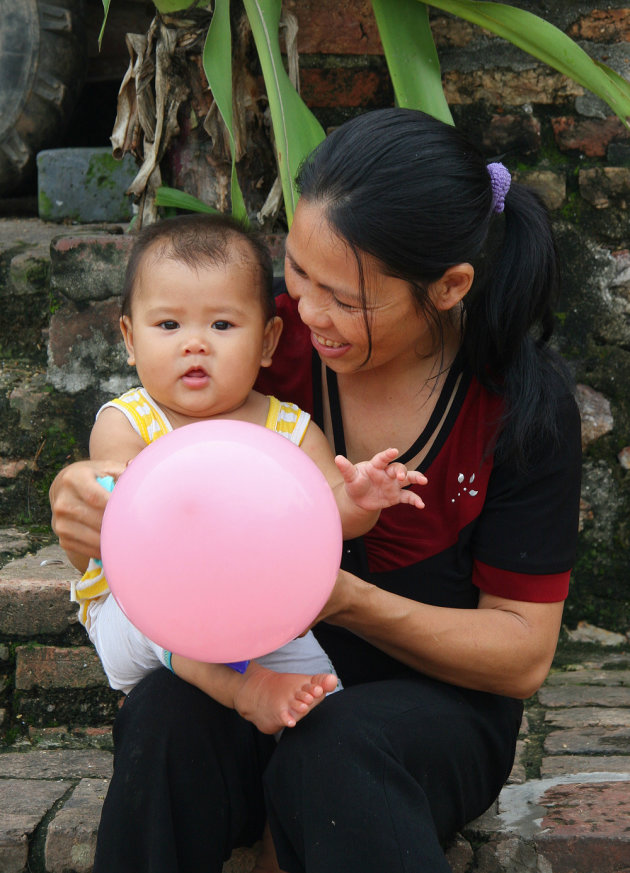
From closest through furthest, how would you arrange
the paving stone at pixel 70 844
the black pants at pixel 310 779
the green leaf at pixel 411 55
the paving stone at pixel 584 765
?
the black pants at pixel 310 779, the paving stone at pixel 70 844, the paving stone at pixel 584 765, the green leaf at pixel 411 55

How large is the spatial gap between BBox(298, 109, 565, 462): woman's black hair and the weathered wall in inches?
26.9

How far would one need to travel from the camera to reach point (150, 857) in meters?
1.29

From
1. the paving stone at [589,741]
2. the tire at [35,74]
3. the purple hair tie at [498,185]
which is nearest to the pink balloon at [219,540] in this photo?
the purple hair tie at [498,185]

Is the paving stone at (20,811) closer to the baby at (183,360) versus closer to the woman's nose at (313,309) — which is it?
the baby at (183,360)

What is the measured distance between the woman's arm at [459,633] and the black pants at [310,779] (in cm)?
5

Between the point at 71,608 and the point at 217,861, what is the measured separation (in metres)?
0.68

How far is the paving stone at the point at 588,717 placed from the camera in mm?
1878

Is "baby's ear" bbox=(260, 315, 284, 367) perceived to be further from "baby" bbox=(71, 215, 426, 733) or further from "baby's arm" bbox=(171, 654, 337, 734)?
"baby's arm" bbox=(171, 654, 337, 734)

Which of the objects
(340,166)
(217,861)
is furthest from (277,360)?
(217,861)

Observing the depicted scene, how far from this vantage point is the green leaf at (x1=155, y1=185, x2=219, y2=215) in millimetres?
2127

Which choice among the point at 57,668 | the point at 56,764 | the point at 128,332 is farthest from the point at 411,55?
the point at 56,764

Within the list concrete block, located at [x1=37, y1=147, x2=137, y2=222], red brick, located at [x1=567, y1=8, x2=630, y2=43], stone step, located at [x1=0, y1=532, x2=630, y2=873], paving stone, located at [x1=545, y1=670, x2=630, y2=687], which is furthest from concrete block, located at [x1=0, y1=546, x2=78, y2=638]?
red brick, located at [x1=567, y1=8, x2=630, y2=43]

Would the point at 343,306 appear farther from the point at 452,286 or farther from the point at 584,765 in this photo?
the point at 584,765

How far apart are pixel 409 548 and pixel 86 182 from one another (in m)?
1.56
